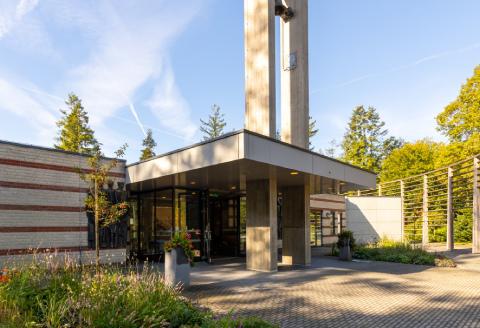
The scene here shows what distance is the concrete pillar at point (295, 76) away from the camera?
15367 mm

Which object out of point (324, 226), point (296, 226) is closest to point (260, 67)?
point (296, 226)

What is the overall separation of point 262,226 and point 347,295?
13.8 feet

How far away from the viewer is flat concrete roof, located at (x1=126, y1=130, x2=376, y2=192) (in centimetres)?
970

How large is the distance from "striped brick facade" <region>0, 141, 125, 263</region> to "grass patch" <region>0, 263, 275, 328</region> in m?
5.74

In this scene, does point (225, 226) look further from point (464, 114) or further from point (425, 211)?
point (464, 114)

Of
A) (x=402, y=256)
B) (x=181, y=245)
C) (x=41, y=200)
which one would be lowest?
(x=402, y=256)

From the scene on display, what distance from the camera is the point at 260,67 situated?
44.5 feet

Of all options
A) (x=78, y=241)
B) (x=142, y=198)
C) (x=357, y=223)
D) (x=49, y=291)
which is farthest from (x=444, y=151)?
(x=49, y=291)

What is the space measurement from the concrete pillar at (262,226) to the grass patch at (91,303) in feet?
20.0

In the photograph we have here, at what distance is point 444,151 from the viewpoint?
1136 inches

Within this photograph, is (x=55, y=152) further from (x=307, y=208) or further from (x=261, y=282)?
(x=307, y=208)

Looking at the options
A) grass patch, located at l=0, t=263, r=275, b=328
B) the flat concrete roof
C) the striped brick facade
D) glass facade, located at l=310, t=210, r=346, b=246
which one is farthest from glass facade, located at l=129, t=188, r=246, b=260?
glass facade, located at l=310, t=210, r=346, b=246

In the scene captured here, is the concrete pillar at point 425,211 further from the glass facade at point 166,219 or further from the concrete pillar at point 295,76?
the glass facade at point 166,219

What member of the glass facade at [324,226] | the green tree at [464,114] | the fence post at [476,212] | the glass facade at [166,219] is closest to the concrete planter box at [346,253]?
the glass facade at [166,219]
